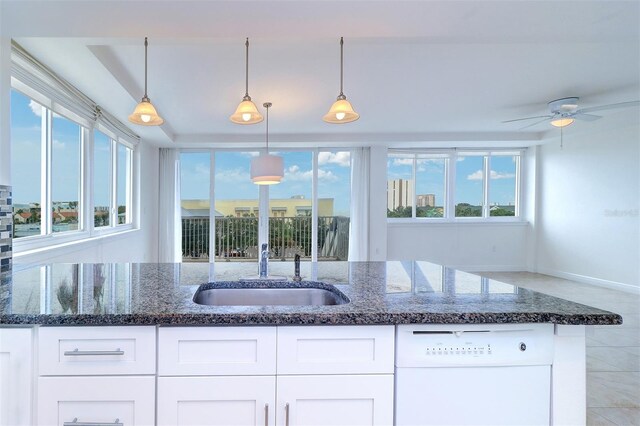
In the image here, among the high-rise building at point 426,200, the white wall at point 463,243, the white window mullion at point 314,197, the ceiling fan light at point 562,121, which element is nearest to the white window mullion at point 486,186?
the white wall at point 463,243

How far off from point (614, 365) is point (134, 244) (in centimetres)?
563

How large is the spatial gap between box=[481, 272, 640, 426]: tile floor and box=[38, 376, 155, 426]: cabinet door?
153 cm

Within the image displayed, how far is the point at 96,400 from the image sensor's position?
969mm

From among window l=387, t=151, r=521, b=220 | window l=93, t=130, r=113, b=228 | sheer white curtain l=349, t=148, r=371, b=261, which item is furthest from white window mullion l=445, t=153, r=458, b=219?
window l=93, t=130, r=113, b=228

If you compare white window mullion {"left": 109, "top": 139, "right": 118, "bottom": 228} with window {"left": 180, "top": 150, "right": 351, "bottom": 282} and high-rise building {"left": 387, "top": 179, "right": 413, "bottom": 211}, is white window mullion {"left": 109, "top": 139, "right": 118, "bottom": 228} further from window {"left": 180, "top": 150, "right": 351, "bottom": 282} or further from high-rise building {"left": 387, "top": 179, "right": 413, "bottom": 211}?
high-rise building {"left": 387, "top": 179, "right": 413, "bottom": 211}

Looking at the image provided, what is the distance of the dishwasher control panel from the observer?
1.01m

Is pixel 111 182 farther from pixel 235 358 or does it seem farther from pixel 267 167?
pixel 235 358

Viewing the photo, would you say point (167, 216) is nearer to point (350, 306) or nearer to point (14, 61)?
point (14, 61)

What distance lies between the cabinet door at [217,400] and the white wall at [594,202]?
574 centimetres

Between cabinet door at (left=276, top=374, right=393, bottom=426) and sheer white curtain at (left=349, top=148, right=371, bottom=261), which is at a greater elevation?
sheer white curtain at (left=349, top=148, right=371, bottom=261)

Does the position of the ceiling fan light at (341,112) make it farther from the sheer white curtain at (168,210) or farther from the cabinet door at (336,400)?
the sheer white curtain at (168,210)

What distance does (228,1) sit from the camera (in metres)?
1.58

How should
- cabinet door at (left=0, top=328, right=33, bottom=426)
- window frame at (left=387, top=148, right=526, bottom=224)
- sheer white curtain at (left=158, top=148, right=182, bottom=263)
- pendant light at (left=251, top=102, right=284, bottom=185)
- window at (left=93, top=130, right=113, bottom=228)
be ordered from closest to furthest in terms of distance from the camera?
cabinet door at (left=0, top=328, right=33, bottom=426) → pendant light at (left=251, top=102, right=284, bottom=185) → window at (left=93, top=130, right=113, bottom=228) → sheer white curtain at (left=158, top=148, right=182, bottom=263) → window frame at (left=387, top=148, right=526, bottom=224)

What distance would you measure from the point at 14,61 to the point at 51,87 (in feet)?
1.24
